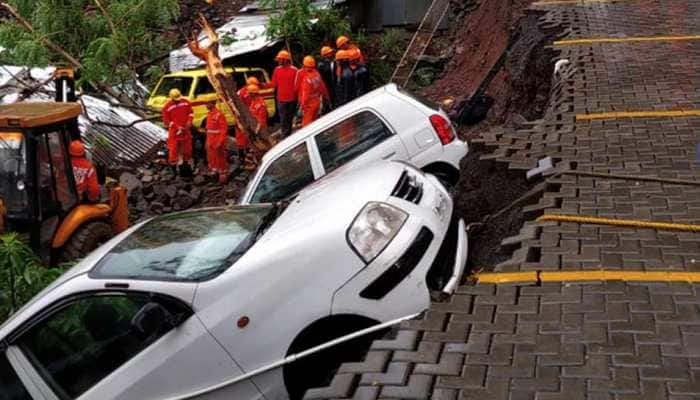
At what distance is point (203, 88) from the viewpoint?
690 inches

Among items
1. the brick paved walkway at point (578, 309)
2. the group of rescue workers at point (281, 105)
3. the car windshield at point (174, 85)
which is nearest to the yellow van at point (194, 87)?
the car windshield at point (174, 85)

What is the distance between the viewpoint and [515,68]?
1298 cm

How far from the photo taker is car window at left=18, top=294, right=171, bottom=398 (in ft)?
15.0

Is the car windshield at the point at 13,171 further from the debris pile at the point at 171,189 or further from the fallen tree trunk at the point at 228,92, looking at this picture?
the fallen tree trunk at the point at 228,92

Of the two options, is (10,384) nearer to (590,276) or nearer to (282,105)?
(590,276)

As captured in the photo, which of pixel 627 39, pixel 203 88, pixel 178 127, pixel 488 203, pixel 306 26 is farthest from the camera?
pixel 306 26

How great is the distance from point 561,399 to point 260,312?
181cm

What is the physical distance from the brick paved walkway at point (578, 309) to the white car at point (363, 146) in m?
0.55

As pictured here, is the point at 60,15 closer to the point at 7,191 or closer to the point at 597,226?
the point at 7,191

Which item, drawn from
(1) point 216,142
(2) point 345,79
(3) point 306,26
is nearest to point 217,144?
(1) point 216,142

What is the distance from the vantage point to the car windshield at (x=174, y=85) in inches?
694

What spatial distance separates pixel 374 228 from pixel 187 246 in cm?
126

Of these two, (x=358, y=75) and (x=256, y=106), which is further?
(x=256, y=106)

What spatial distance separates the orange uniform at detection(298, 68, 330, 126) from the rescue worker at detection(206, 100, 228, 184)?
1.48 m
